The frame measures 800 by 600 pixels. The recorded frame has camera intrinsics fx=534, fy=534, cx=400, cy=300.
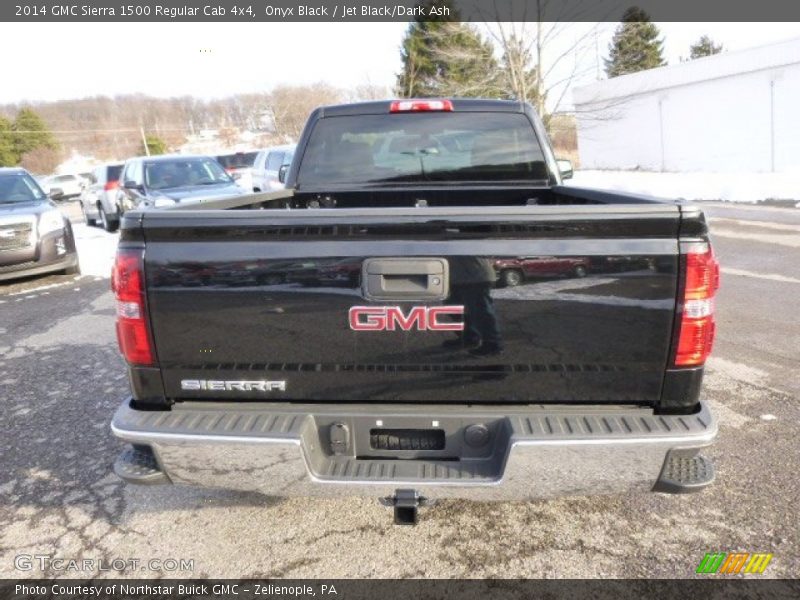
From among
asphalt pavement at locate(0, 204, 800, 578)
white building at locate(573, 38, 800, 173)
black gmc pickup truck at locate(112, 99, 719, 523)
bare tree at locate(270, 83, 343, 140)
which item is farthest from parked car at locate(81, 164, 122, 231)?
bare tree at locate(270, 83, 343, 140)

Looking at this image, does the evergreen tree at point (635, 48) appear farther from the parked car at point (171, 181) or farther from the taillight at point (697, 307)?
the taillight at point (697, 307)

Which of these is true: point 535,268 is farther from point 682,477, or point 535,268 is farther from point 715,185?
point 715,185

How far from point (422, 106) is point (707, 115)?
25.1 meters

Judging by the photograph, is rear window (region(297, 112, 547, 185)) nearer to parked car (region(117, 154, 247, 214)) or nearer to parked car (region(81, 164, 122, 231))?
parked car (region(117, 154, 247, 214))

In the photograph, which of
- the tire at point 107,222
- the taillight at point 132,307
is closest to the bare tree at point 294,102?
the tire at point 107,222

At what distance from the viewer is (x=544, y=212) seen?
1.96 m

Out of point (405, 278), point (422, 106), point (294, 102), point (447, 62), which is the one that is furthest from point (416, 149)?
point (294, 102)

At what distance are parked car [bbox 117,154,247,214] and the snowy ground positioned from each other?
27.8 feet

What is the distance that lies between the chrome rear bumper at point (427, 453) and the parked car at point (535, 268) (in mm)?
534

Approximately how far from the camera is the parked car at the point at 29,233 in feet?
26.2

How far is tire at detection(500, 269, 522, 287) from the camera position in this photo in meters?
2.00

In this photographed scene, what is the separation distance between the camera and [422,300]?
2.02 meters

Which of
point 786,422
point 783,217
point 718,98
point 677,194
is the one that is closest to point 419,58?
point 718,98

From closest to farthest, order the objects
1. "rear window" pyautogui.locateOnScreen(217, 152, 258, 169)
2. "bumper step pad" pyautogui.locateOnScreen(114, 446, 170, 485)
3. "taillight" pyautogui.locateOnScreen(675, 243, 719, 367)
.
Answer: "taillight" pyautogui.locateOnScreen(675, 243, 719, 367) < "bumper step pad" pyautogui.locateOnScreen(114, 446, 170, 485) < "rear window" pyautogui.locateOnScreen(217, 152, 258, 169)
